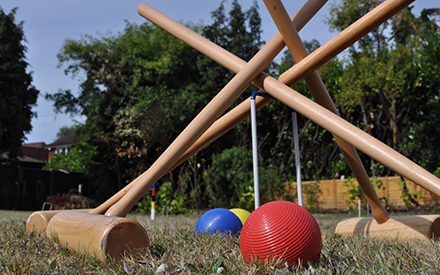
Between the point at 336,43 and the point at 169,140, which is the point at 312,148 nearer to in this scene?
the point at 169,140

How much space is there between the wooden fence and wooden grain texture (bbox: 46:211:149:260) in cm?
706

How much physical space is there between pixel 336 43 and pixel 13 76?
578 inches

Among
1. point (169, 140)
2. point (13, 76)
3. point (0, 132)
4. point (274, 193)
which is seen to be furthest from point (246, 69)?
point (13, 76)

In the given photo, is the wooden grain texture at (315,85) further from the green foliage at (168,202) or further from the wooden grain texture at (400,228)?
the green foliage at (168,202)

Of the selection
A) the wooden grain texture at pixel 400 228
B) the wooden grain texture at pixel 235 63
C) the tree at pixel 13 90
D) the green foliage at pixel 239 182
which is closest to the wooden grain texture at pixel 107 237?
the wooden grain texture at pixel 235 63

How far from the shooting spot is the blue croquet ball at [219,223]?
10.0ft

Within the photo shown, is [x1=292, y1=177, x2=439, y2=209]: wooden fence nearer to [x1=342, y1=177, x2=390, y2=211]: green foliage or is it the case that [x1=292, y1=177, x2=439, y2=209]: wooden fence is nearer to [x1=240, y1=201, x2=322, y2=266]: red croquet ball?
[x1=342, y1=177, x2=390, y2=211]: green foliage

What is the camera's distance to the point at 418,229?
2.75 meters

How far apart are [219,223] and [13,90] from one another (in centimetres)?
1387

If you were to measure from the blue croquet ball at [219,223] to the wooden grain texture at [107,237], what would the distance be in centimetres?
100

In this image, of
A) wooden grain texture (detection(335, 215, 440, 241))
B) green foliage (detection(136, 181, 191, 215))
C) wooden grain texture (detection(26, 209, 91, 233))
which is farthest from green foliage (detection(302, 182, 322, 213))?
wooden grain texture (detection(26, 209, 91, 233))

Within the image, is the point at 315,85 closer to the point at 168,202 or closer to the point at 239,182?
the point at 239,182

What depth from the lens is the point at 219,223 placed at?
10.1 feet

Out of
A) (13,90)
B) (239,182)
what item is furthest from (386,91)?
(13,90)
